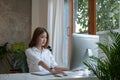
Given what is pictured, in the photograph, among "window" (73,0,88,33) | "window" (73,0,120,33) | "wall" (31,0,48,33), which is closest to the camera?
"window" (73,0,120,33)

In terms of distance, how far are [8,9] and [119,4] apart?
2783 millimetres

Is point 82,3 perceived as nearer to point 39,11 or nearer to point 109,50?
point 39,11

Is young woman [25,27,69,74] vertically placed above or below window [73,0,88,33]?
below

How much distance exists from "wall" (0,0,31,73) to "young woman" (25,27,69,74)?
7.22ft

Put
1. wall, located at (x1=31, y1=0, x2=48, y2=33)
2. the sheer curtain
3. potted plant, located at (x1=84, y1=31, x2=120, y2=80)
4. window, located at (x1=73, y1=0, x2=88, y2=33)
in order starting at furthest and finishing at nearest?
1. wall, located at (x1=31, y1=0, x2=48, y2=33)
2. the sheer curtain
3. window, located at (x1=73, y1=0, x2=88, y2=33)
4. potted plant, located at (x1=84, y1=31, x2=120, y2=80)

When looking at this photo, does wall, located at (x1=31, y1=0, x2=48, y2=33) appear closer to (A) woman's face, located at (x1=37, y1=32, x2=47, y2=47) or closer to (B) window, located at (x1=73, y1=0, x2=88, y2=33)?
(B) window, located at (x1=73, y1=0, x2=88, y2=33)

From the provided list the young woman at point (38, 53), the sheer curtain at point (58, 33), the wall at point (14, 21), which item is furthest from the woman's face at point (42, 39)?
the wall at point (14, 21)

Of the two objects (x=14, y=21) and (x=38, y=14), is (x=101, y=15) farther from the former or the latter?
(x=14, y=21)

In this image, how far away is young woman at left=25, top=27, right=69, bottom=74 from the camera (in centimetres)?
285

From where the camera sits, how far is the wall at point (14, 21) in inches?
203

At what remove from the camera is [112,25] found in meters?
3.41

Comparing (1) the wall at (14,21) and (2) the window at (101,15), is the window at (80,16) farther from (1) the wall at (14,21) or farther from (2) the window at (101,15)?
(1) the wall at (14,21)

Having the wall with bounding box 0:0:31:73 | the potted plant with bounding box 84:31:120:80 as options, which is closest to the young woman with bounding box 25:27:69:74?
the potted plant with bounding box 84:31:120:80

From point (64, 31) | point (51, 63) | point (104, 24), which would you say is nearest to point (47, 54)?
point (51, 63)
